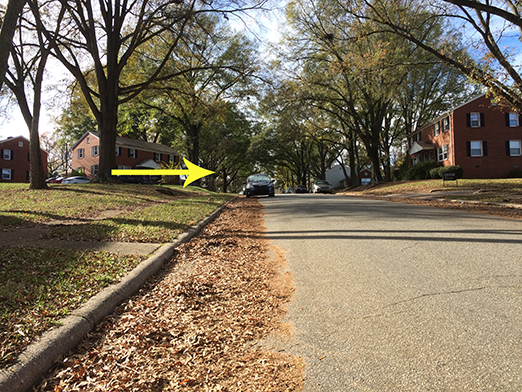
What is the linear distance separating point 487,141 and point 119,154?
4259cm

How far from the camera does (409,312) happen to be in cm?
357

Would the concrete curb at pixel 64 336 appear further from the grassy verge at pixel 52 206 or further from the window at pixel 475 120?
the window at pixel 475 120

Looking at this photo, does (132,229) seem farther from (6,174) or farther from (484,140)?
(6,174)

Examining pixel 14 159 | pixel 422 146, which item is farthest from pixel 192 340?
pixel 14 159

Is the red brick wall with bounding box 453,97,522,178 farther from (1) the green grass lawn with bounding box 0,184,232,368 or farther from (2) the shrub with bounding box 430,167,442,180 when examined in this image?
(1) the green grass lawn with bounding box 0,184,232,368

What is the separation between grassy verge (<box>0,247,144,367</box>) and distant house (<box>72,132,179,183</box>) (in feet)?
144

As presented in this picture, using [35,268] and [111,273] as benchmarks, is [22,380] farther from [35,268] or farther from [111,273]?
[35,268]

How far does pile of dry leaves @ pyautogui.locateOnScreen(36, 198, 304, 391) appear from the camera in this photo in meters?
2.54

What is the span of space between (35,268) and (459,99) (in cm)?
4344

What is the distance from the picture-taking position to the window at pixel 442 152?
34416mm

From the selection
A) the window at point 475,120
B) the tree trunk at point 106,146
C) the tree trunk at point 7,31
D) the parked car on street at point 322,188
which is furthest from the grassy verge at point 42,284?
the window at point 475,120

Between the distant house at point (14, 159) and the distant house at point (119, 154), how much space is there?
505 centimetres

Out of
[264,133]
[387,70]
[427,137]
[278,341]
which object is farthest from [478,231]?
[264,133]

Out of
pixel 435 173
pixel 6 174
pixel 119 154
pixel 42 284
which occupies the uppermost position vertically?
pixel 119 154
